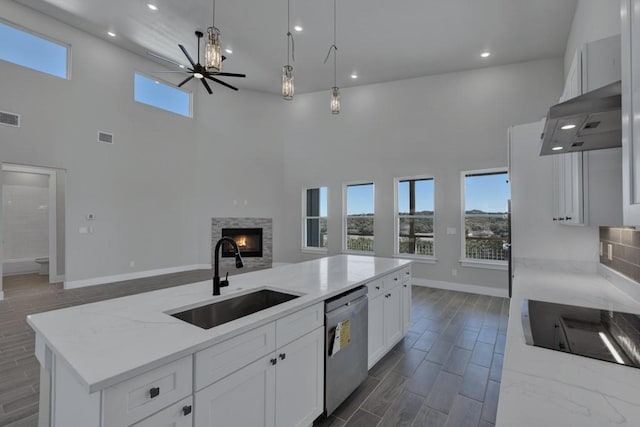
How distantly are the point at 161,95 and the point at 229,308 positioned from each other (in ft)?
21.5

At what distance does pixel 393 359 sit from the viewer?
282 cm

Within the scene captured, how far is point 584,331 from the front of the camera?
125cm

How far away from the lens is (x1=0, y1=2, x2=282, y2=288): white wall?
4.86 metres

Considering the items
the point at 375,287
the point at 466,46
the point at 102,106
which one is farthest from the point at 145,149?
the point at 466,46

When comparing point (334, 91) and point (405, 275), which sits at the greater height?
point (334, 91)

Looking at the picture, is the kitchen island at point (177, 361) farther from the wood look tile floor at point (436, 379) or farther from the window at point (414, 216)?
the window at point (414, 216)

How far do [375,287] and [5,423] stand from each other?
2.77 meters

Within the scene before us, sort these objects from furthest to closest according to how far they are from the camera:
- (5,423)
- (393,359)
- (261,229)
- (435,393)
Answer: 1. (261,229)
2. (393,359)
3. (435,393)
4. (5,423)

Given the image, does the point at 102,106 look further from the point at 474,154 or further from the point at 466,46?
the point at 474,154

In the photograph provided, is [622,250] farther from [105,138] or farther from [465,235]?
[105,138]

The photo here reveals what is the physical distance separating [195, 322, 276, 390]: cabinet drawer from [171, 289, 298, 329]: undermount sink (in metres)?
0.47

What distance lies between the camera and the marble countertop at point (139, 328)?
3.14ft

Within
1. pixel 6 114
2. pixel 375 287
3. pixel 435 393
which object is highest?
pixel 6 114

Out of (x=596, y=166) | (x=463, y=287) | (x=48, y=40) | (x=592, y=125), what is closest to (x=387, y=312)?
(x=596, y=166)
